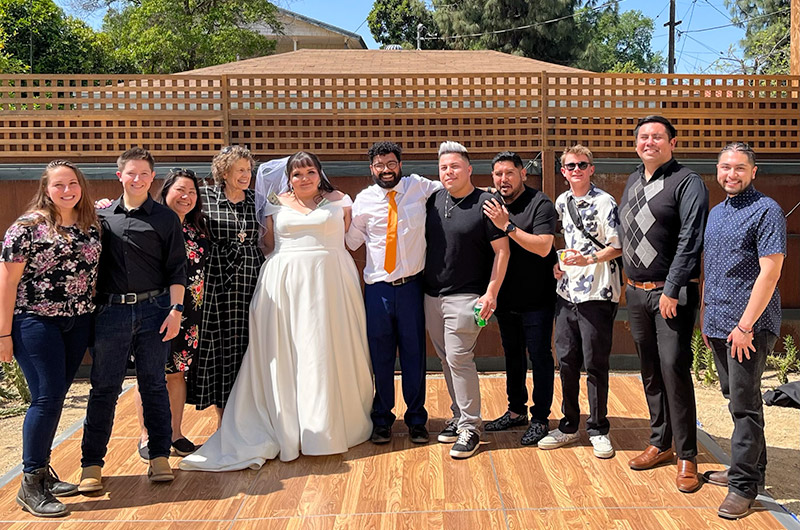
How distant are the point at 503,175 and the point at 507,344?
106 cm

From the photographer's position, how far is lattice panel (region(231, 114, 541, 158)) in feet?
19.1

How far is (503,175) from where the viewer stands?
417 centimetres

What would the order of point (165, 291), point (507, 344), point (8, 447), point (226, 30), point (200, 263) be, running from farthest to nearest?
1. point (226, 30)
2. point (8, 447)
3. point (507, 344)
4. point (200, 263)
5. point (165, 291)

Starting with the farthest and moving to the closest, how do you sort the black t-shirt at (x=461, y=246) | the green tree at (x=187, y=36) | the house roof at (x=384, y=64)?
1. the green tree at (x=187, y=36)
2. the house roof at (x=384, y=64)
3. the black t-shirt at (x=461, y=246)

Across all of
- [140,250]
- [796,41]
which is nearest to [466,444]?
[140,250]

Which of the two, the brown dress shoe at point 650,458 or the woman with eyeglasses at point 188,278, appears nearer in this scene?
the brown dress shoe at point 650,458

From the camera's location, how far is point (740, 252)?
3262 millimetres

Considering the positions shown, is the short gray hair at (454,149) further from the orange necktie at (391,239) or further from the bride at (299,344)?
the bride at (299,344)

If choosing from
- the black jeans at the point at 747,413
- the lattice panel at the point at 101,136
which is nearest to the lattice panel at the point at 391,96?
the lattice panel at the point at 101,136

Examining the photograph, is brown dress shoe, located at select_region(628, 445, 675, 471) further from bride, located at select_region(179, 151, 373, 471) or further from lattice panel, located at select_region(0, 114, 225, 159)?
lattice panel, located at select_region(0, 114, 225, 159)

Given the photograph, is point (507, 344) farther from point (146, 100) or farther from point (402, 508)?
point (146, 100)

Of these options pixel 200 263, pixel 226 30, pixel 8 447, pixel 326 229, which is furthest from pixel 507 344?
pixel 226 30

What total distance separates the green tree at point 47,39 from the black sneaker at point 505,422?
1290 centimetres

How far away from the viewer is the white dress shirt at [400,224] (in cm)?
423
